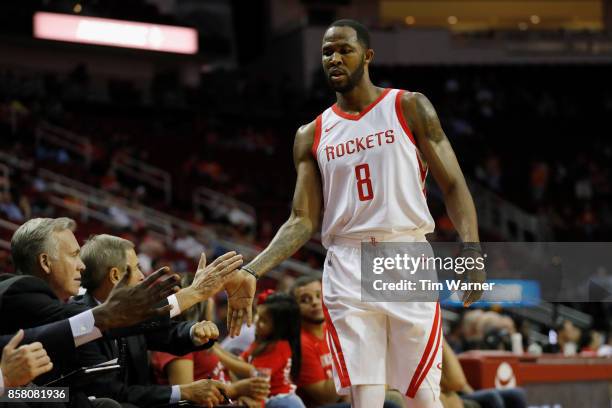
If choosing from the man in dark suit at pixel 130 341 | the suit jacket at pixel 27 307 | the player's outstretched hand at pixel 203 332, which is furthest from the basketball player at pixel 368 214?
the suit jacket at pixel 27 307

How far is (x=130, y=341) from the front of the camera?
491 cm

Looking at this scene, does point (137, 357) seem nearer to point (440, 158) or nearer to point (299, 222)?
point (299, 222)

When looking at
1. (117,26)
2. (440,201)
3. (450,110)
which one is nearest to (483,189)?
(440,201)

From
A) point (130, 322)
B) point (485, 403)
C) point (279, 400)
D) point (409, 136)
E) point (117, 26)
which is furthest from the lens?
point (117, 26)

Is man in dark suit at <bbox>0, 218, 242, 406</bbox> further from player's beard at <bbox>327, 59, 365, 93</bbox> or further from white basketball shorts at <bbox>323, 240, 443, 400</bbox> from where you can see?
player's beard at <bbox>327, 59, 365, 93</bbox>

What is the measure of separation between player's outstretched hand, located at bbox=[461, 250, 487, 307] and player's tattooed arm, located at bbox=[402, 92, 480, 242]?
11 centimetres

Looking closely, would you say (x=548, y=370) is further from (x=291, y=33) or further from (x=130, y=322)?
(x=291, y=33)

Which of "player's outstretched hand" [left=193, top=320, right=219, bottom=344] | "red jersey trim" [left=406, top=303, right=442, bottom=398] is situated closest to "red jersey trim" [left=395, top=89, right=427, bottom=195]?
"red jersey trim" [left=406, top=303, right=442, bottom=398]

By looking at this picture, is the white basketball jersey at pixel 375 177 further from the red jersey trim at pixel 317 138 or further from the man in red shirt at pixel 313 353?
the man in red shirt at pixel 313 353

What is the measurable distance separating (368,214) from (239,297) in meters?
0.65

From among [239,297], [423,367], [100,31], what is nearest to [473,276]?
[423,367]

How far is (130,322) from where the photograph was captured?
3.27 m

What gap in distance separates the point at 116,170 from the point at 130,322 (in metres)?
15.5

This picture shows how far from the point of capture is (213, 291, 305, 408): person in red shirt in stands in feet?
19.5
